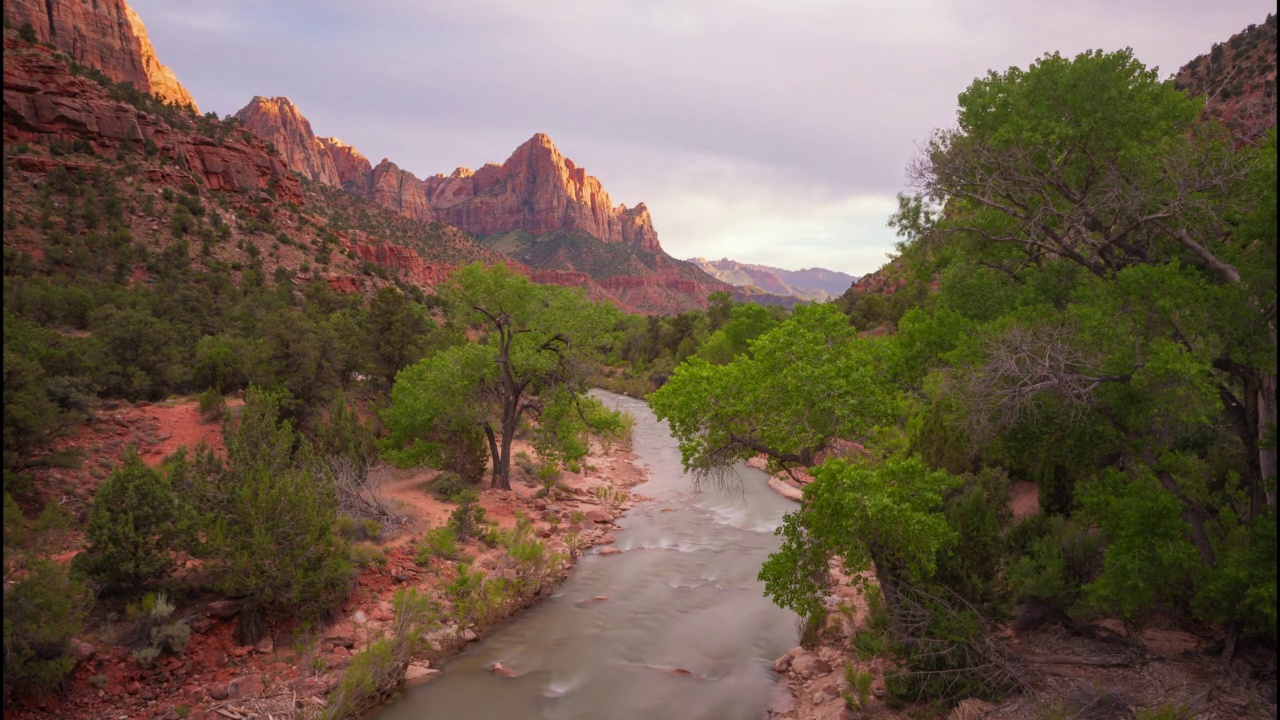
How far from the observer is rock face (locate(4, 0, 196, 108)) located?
236 ft

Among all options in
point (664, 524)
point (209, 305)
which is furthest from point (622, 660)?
point (209, 305)

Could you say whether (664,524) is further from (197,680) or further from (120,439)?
(120,439)

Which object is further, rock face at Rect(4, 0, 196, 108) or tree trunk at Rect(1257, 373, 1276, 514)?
rock face at Rect(4, 0, 196, 108)

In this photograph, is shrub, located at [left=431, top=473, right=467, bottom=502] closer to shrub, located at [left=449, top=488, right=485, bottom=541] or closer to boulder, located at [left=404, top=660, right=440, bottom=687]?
shrub, located at [left=449, top=488, right=485, bottom=541]

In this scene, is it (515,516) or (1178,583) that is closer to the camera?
(1178,583)

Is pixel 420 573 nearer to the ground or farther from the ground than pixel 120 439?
nearer to the ground

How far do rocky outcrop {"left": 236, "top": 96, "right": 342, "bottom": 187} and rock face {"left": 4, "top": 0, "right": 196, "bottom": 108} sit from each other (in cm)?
8656

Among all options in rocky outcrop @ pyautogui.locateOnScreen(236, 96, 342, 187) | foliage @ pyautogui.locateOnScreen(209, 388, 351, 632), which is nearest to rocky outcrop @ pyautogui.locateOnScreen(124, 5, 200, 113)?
rocky outcrop @ pyautogui.locateOnScreen(236, 96, 342, 187)

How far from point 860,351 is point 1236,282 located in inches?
175

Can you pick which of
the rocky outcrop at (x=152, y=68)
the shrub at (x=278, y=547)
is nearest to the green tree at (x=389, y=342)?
the shrub at (x=278, y=547)

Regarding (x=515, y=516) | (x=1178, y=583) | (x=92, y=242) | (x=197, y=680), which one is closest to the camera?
(x=1178, y=583)

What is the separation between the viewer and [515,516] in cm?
1745

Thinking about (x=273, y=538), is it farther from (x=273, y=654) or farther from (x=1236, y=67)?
(x=1236, y=67)

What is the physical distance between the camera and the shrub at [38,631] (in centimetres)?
745
